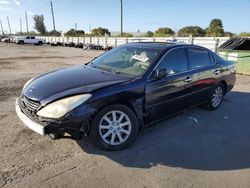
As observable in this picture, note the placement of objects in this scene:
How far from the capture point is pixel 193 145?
4219 mm

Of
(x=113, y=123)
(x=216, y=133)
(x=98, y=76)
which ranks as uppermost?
(x=98, y=76)

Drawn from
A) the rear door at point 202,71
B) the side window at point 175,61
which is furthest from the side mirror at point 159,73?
the rear door at point 202,71

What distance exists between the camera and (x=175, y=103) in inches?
187

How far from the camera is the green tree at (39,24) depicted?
311 feet

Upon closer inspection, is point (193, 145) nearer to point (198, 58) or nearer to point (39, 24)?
point (198, 58)

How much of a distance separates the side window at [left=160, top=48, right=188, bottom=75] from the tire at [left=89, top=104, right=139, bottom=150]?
1.12 meters

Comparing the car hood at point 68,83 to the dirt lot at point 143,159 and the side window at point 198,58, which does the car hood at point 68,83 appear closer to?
the dirt lot at point 143,159

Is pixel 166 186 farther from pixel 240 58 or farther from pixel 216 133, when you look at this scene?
pixel 240 58

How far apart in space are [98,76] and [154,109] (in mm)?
1052

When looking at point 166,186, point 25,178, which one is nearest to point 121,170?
point 166,186

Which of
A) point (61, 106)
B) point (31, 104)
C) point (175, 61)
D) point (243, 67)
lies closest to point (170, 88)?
point (175, 61)

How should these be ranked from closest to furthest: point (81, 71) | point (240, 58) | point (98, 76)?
point (98, 76), point (81, 71), point (240, 58)

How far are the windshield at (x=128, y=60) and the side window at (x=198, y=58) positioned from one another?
0.88m

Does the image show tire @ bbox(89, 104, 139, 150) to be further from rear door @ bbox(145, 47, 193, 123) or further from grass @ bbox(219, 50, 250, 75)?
grass @ bbox(219, 50, 250, 75)
